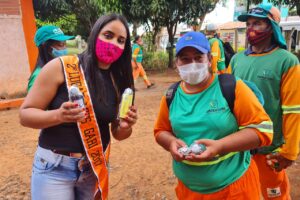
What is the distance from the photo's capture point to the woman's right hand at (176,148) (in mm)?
1885

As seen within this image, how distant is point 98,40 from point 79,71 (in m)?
0.26

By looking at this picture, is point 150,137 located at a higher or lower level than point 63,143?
lower

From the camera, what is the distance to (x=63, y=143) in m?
2.02

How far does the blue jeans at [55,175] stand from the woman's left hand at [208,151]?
0.73 metres

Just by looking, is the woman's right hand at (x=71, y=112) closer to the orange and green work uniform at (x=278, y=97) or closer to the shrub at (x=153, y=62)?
the orange and green work uniform at (x=278, y=97)

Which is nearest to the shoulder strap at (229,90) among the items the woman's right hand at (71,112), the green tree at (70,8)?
the woman's right hand at (71,112)

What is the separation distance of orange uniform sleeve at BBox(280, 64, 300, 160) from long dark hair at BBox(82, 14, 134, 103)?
1154 millimetres

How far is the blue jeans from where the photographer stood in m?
2.02

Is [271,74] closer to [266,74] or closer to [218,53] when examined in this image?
[266,74]

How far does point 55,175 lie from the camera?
6.65 ft

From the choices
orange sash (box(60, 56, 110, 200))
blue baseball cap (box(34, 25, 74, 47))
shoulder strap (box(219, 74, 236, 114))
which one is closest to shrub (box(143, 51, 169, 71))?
blue baseball cap (box(34, 25, 74, 47))

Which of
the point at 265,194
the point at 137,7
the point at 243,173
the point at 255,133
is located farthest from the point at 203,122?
the point at 137,7

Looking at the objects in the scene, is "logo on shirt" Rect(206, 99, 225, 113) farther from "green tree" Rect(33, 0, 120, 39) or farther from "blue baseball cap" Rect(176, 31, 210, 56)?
"green tree" Rect(33, 0, 120, 39)

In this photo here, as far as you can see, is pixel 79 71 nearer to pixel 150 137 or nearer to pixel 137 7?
pixel 150 137
